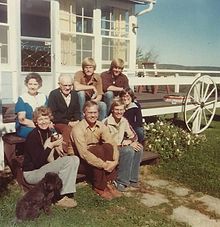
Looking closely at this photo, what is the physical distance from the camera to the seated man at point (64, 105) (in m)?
4.99

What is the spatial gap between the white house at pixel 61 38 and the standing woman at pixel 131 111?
278 cm

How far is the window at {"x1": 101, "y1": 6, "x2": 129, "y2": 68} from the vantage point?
9008 mm

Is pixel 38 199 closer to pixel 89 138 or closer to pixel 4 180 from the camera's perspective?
pixel 89 138

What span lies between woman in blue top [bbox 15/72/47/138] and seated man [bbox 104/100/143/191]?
1.04 meters

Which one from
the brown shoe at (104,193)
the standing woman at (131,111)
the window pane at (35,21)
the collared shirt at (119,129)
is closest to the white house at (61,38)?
the window pane at (35,21)

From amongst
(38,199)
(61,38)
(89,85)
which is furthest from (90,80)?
(38,199)

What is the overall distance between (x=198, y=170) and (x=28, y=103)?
9.77ft

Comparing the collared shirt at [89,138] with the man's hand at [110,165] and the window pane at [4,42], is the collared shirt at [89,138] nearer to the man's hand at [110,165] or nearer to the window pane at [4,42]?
the man's hand at [110,165]

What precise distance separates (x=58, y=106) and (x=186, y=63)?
A: 39758mm

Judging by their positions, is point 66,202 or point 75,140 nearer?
point 66,202

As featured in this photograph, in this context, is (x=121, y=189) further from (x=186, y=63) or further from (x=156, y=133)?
(x=186, y=63)

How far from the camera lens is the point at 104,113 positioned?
19.9 ft

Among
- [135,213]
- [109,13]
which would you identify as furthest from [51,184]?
[109,13]

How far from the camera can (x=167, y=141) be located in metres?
6.66
